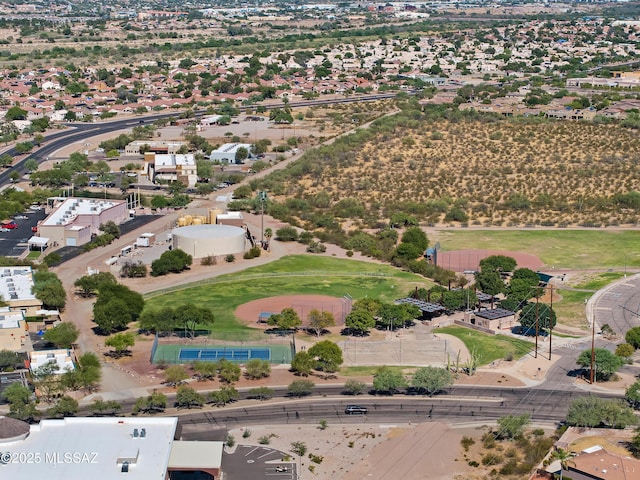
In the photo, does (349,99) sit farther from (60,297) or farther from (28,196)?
(60,297)

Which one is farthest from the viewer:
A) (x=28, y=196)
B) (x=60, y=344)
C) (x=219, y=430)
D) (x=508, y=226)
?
(x=28, y=196)

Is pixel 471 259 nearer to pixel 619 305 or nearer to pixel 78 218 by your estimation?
pixel 619 305

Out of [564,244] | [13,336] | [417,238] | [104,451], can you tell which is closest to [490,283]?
[417,238]

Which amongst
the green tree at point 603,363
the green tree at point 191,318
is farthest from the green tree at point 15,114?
the green tree at point 603,363

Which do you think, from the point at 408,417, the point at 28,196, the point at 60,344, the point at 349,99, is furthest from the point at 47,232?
the point at 349,99

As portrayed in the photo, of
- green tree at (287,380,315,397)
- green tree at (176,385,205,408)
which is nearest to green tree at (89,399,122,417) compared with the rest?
green tree at (176,385,205,408)

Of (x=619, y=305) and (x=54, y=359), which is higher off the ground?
(x=54, y=359)

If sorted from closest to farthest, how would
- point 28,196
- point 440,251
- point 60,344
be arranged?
point 60,344 → point 440,251 → point 28,196
